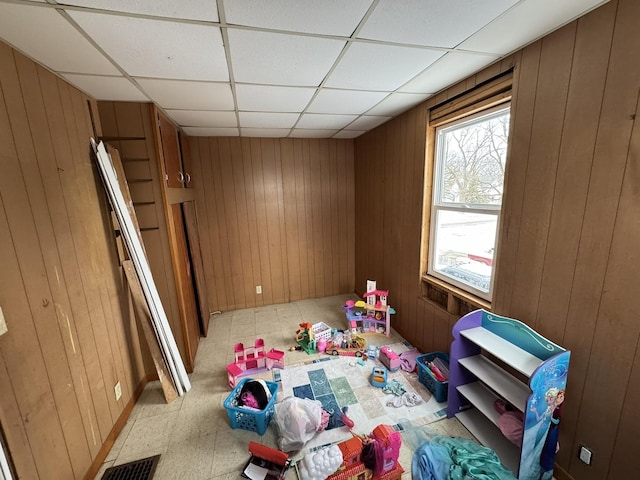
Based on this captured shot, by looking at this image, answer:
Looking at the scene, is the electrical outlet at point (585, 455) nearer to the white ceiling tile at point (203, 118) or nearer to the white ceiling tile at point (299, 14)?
the white ceiling tile at point (299, 14)

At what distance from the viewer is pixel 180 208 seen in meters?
2.80

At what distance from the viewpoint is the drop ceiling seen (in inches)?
43.5

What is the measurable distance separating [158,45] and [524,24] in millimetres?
1865

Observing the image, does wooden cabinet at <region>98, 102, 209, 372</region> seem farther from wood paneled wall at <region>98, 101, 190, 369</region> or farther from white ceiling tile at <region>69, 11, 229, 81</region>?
white ceiling tile at <region>69, 11, 229, 81</region>

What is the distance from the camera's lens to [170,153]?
2541 mm

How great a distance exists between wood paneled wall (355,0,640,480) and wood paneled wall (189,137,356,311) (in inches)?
82.3

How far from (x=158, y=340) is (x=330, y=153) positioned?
10.5 ft

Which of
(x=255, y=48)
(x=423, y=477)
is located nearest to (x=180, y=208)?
(x=255, y=48)

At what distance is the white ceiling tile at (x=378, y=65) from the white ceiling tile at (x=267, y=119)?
88cm

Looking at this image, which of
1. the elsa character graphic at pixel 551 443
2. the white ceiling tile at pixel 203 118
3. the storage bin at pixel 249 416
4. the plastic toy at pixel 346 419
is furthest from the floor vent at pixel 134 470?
the white ceiling tile at pixel 203 118

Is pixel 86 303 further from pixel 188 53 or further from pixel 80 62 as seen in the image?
pixel 188 53

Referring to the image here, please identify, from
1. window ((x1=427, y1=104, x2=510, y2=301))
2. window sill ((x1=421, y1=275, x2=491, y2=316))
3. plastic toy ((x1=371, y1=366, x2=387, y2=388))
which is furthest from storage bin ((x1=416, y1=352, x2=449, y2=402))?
window ((x1=427, y1=104, x2=510, y2=301))

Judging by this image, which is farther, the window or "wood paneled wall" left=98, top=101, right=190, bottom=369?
"wood paneled wall" left=98, top=101, right=190, bottom=369

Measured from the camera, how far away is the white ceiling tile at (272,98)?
6.45ft
